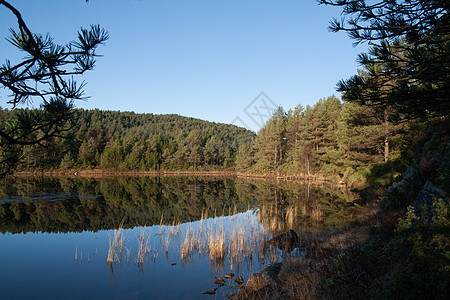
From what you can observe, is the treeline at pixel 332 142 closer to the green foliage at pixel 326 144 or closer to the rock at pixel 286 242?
the green foliage at pixel 326 144

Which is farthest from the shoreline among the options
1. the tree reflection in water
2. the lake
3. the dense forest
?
the lake

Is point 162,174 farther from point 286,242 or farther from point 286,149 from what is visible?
point 286,242

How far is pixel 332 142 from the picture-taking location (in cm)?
4316

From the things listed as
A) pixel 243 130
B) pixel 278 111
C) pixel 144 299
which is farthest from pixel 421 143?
pixel 243 130

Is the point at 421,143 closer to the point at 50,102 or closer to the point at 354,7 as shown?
the point at 354,7

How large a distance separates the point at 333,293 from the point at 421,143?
914cm

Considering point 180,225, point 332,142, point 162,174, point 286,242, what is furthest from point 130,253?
point 162,174

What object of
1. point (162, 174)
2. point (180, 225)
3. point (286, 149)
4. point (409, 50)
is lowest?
point (180, 225)

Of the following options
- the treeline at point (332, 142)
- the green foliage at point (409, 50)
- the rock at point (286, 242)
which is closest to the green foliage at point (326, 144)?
the treeline at point (332, 142)

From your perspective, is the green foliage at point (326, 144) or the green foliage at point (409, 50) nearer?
the green foliage at point (409, 50)

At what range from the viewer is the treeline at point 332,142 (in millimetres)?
23891

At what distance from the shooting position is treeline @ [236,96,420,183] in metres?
23.9

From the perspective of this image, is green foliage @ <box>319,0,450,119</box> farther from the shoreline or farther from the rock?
the shoreline

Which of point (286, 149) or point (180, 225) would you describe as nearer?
point (180, 225)
